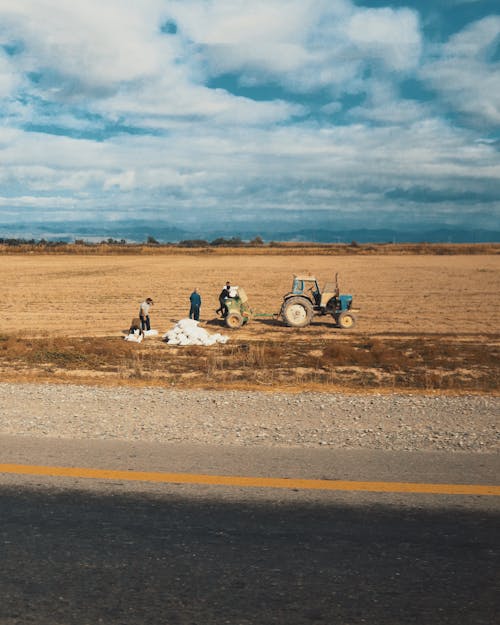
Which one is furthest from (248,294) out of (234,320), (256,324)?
(234,320)

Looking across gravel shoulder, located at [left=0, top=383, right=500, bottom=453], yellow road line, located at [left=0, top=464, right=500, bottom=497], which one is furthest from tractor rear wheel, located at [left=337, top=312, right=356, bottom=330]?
yellow road line, located at [left=0, top=464, right=500, bottom=497]

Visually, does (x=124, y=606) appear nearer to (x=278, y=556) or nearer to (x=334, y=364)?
(x=278, y=556)

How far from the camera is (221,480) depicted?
6133 mm

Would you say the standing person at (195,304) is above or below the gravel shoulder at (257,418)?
above

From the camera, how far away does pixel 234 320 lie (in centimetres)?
2400

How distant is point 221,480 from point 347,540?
1603 mm

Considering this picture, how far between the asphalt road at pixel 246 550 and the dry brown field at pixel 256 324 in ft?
24.5

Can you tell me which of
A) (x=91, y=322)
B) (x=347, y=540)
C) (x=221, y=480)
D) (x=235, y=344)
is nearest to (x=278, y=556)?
(x=347, y=540)

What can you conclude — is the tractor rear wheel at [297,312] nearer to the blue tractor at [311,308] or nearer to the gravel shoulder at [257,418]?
the blue tractor at [311,308]

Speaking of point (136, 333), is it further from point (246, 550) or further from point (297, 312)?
point (246, 550)

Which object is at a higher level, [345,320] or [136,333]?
[345,320]

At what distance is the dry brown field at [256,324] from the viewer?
51.8 ft

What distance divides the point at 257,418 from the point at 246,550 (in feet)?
13.6

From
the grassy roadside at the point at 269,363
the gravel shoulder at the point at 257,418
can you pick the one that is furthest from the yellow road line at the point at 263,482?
the grassy roadside at the point at 269,363
